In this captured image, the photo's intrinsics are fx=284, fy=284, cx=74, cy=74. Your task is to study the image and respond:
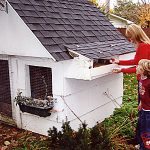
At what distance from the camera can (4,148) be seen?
4.99 meters

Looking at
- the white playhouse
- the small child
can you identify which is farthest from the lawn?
the small child

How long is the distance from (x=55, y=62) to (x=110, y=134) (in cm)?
156

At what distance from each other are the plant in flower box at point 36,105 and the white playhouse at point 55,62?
125mm

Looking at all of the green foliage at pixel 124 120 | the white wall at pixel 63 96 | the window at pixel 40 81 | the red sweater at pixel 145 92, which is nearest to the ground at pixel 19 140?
the white wall at pixel 63 96

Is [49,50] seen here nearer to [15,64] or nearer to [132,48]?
[15,64]

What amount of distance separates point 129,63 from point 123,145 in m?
1.42

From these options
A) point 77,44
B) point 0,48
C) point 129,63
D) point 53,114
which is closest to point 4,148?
point 53,114

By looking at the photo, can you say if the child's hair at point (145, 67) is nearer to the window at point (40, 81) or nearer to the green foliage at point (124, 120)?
the green foliage at point (124, 120)

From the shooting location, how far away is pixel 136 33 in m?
4.65

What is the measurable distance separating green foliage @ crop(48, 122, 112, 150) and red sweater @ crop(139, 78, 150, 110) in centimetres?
84

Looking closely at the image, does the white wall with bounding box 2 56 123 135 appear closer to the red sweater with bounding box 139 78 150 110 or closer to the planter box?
the planter box

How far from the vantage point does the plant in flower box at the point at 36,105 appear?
5047mm

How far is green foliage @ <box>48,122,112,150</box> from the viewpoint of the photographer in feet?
12.2

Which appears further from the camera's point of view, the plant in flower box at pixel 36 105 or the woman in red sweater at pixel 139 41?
the plant in flower box at pixel 36 105
